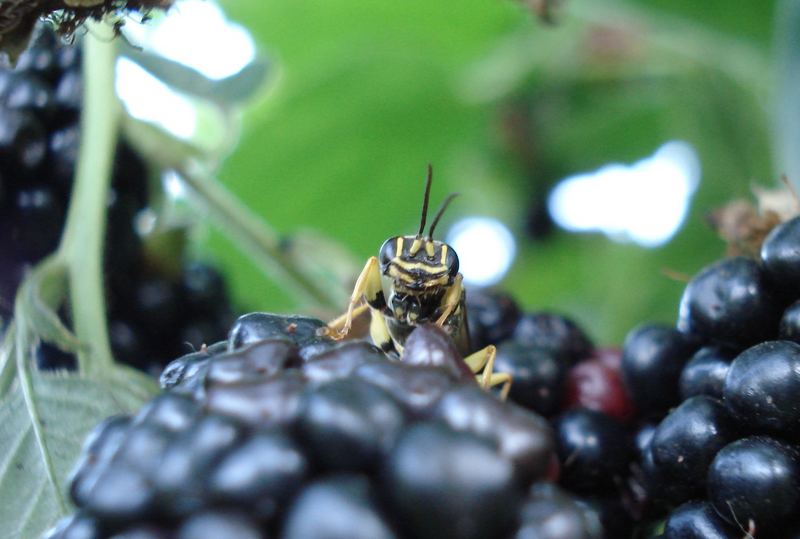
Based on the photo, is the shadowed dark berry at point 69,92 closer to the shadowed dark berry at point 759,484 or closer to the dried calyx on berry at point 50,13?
the dried calyx on berry at point 50,13

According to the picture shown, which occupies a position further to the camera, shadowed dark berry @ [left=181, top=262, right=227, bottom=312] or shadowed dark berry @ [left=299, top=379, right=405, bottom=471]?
shadowed dark berry @ [left=181, top=262, right=227, bottom=312]

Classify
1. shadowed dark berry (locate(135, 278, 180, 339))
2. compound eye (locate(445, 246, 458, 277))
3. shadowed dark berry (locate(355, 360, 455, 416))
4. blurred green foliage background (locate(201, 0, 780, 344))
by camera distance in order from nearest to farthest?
1. shadowed dark berry (locate(355, 360, 455, 416))
2. compound eye (locate(445, 246, 458, 277))
3. shadowed dark berry (locate(135, 278, 180, 339))
4. blurred green foliage background (locate(201, 0, 780, 344))

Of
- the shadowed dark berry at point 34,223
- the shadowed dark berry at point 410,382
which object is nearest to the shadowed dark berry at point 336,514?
the shadowed dark berry at point 410,382

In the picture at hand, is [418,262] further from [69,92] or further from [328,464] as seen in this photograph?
[69,92]

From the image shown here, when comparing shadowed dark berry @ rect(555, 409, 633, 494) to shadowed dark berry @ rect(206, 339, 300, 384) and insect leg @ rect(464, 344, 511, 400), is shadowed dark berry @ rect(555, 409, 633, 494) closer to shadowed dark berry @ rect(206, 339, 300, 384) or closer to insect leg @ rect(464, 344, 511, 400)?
insect leg @ rect(464, 344, 511, 400)

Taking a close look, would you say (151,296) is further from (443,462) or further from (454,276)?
(443,462)

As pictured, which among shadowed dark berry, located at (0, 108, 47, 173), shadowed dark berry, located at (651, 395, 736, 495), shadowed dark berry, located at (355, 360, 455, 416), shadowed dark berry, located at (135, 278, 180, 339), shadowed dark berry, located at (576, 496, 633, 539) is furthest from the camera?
shadowed dark berry, located at (135, 278, 180, 339)

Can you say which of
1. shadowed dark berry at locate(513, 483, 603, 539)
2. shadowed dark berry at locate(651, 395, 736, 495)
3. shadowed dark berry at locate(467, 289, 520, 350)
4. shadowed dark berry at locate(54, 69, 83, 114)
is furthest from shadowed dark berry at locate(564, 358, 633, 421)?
shadowed dark berry at locate(54, 69, 83, 114)

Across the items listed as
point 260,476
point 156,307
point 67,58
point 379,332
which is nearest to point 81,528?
point 260,476
